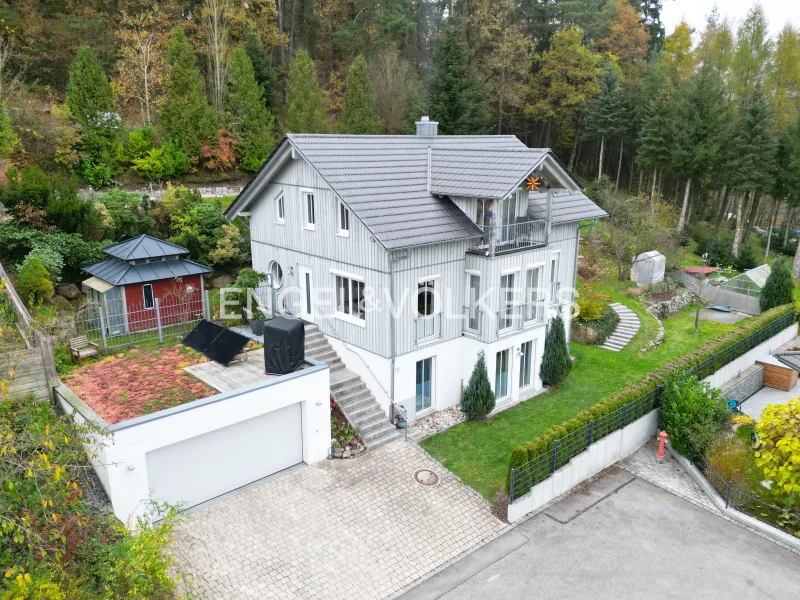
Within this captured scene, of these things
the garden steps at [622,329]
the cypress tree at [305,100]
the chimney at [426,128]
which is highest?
the cypress tree at [305,100]

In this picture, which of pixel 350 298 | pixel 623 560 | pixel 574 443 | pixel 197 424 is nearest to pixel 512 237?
pixel 350 298

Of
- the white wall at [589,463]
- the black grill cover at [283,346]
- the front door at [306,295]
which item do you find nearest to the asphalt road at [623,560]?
the white wall at [589,463]

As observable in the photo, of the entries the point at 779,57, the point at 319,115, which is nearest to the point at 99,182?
the point at 319,115

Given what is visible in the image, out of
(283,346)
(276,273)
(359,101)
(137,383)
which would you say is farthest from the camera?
(359,101)

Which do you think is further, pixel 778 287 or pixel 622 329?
pixel 778 287

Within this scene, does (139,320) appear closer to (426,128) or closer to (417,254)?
(417,254)

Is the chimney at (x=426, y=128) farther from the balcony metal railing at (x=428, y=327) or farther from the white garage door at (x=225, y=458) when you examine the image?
the white garage door at (x=225, y=458)
